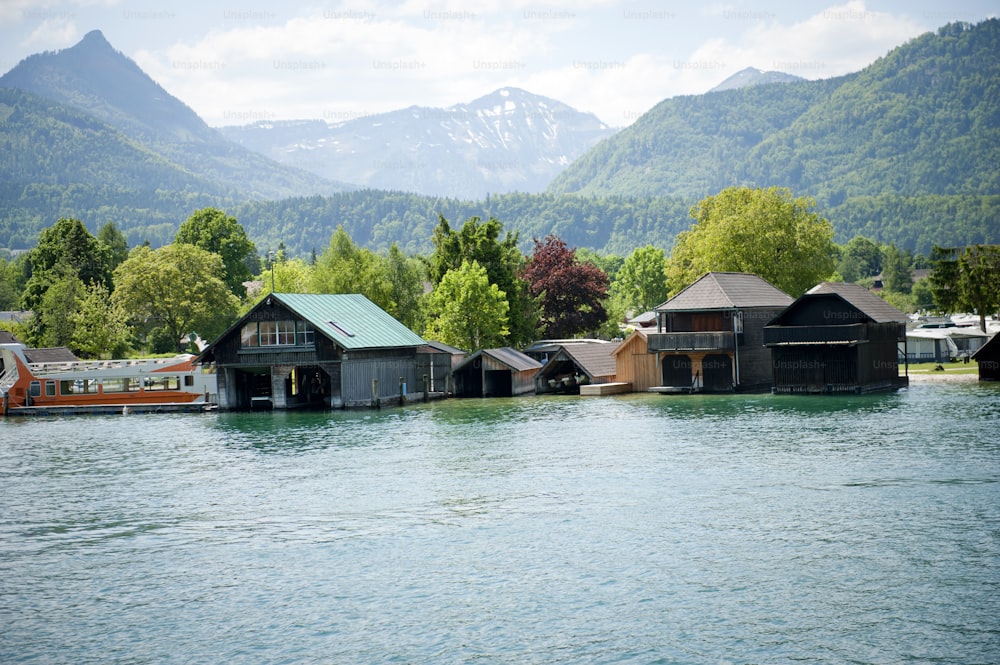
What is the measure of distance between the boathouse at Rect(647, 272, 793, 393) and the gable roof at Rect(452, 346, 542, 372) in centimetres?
915

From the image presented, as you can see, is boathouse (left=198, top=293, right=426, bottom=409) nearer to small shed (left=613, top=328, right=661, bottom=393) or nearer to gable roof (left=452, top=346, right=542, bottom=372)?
gable roof (left=452, top=346, right=542, bottom=372)

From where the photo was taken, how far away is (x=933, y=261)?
106 metres

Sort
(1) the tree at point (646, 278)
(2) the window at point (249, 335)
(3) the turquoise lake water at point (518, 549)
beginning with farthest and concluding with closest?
(1) the tree at point (646, 278) → (2) the window at point (249, 335) → (3) the turquoise lake water at point (518, 549)

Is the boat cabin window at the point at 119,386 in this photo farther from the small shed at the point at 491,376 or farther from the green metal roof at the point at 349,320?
the small shed at the point at 491,376

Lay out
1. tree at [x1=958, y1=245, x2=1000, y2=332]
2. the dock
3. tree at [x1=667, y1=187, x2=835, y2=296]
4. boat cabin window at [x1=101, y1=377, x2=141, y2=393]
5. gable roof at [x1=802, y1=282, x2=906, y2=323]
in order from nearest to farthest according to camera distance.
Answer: gable roof at [x1=802, y1=282, x2=906, y2=323] → the dock → boat cabin window at [x1=101, y1=377, x2=141, y2=393] → tree at [x1=667, y1=187, x2=835, y2=296] → tree at [x1=958, y1=245, x2=1000, y2=332]

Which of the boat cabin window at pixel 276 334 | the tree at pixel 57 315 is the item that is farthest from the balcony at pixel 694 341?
the tree at pixel 57 315

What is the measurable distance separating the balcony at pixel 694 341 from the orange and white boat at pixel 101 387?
3043 centimetres

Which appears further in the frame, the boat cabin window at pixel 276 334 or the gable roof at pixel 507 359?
the gable roof at pixel 507 359

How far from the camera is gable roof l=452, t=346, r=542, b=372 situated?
256 feet

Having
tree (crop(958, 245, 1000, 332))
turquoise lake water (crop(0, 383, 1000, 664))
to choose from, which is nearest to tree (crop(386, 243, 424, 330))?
tree (crop(958, 245, 1000, 332))

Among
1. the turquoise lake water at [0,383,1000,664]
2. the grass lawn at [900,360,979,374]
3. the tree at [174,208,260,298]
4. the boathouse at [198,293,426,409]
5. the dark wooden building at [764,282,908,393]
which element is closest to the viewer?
the turquoise lake water at [0,383,1000,664]

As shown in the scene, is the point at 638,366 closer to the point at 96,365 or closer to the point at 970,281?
the point at 970,281

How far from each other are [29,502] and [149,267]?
67.8m

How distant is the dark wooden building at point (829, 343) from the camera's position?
70250 millimetres
